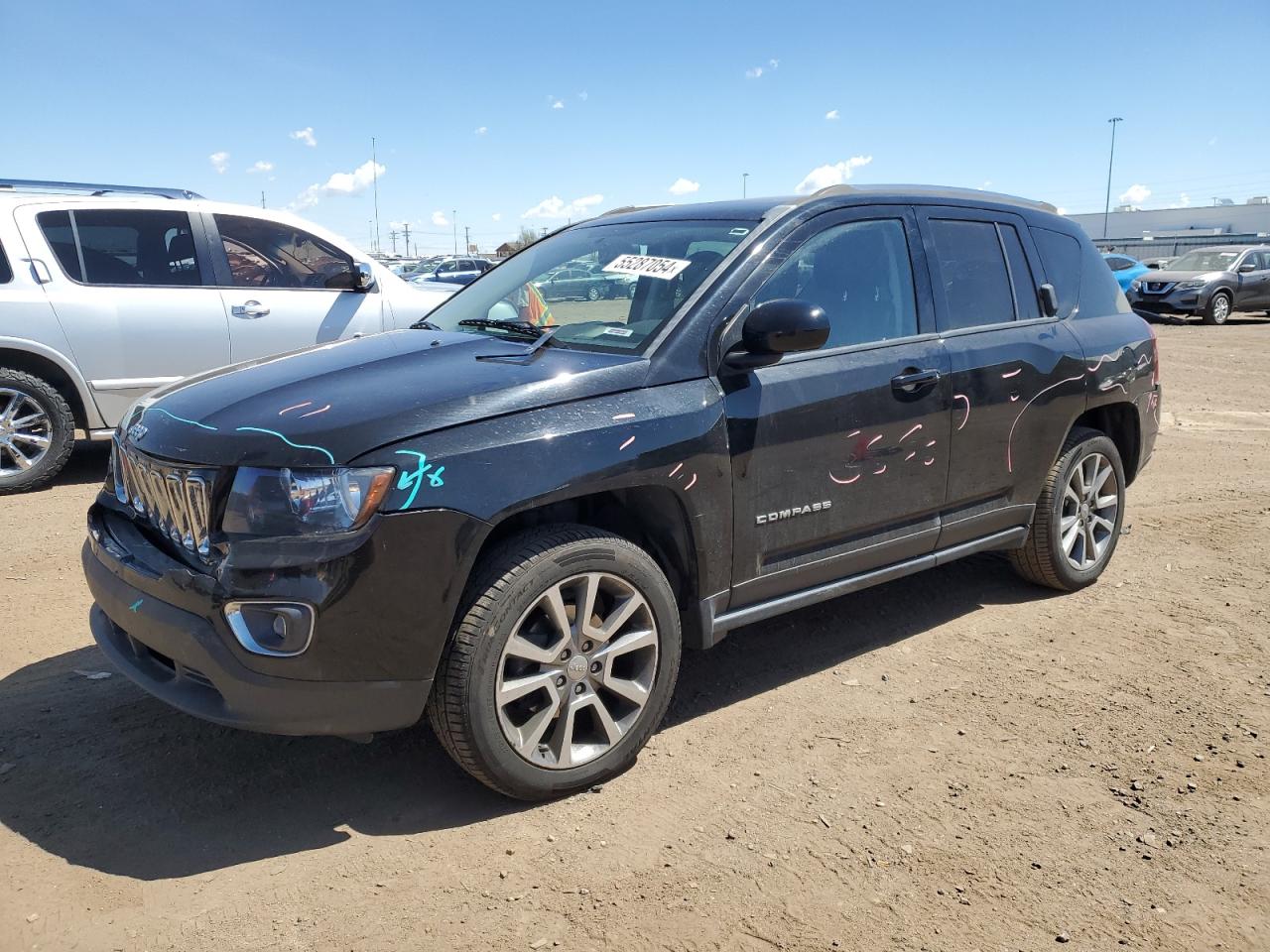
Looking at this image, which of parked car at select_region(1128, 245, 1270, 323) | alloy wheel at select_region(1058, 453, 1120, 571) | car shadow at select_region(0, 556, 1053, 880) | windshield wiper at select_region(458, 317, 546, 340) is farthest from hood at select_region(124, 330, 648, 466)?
parked car at select_region(1128, 245, 1270, 323)

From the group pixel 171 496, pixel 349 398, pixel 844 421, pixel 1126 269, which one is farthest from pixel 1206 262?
pixel 171 496

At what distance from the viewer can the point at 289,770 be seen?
335cm

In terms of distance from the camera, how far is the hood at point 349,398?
287cm

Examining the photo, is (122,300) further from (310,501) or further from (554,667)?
(554,667)

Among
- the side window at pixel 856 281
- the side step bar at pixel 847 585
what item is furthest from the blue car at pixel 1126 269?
the side window at pixel 856 281

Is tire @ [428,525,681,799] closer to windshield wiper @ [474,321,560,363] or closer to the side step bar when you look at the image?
the side step bar

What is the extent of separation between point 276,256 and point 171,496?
4948 millimetres

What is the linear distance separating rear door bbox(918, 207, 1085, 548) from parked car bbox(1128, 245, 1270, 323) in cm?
1944

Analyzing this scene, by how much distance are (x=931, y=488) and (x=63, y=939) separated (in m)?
3.25

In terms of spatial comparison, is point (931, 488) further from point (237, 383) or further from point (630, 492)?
point (237, 383)

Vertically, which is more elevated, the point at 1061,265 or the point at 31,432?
the point at 1061,265

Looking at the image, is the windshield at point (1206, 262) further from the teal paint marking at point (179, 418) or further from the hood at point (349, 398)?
the teal paint marking at point (179, 418)

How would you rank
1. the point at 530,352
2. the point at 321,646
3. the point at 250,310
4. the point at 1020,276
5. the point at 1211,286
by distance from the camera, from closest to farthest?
the point at 321,646
the point at 530,352
the point at 1020,276
the point at 250,310
the point at 1211,286

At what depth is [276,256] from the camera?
24.7ft
